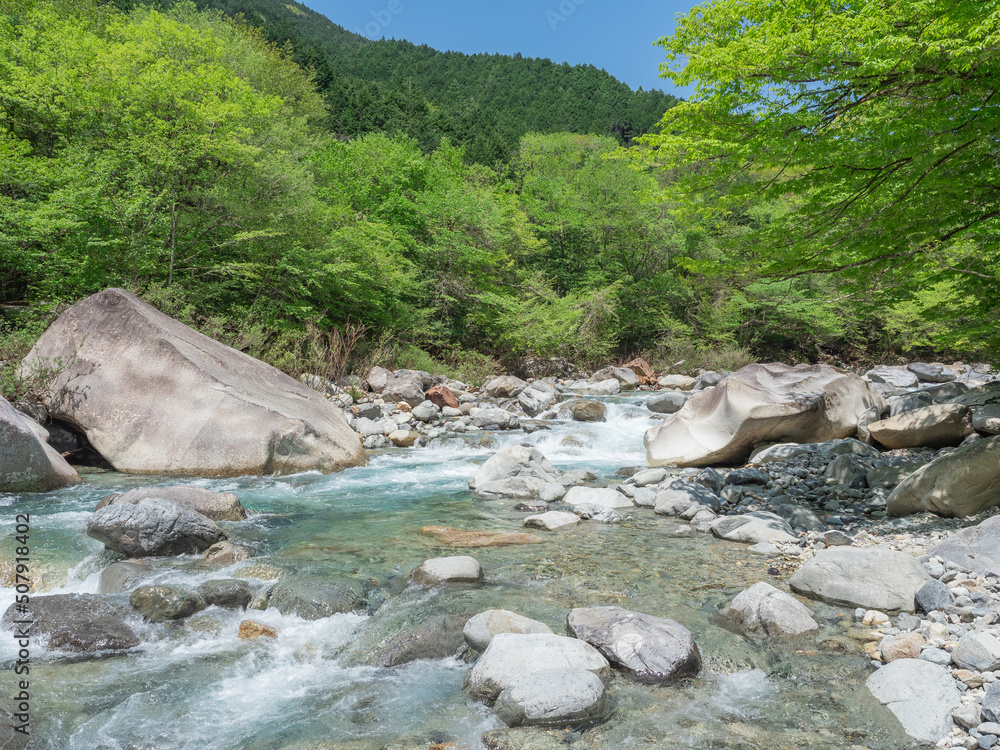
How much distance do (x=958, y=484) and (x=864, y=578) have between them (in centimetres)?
219

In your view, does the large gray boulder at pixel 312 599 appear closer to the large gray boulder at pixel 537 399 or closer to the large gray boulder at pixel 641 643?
the large gray boulder at pixel 641 643

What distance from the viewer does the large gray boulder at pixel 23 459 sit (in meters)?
6.60

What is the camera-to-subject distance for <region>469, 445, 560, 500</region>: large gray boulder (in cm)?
817

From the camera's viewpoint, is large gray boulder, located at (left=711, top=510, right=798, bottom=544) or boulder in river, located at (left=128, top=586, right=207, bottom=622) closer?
boulder in river, located at (left=128, top=586, right=207, bottom=622)

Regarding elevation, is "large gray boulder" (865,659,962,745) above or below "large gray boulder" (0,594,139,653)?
above

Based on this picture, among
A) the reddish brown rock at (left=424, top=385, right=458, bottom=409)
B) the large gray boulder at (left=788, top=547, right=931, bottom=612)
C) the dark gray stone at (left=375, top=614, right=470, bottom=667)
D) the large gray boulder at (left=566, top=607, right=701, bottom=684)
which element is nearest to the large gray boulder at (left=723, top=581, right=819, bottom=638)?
the large gray boulder at (left=788, top=547, right=931, bottom=612)

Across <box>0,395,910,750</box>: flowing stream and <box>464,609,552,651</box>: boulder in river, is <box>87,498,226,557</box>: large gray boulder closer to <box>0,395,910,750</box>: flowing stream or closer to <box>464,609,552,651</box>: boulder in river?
<box>0,395,910,750</box>: flowing stream

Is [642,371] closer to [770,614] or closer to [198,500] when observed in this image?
[198,500]

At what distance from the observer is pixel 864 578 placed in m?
4.39

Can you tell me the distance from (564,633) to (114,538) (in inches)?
154

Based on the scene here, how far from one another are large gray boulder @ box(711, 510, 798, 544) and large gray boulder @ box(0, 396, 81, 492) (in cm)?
781

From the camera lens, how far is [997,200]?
521cm

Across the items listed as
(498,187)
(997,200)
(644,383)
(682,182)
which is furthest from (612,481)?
(498,187)

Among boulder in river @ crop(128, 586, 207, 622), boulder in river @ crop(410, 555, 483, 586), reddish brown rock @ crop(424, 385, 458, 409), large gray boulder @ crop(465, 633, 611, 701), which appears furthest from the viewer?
reddish brown rock @ crop(424, 385, 458, 409)
